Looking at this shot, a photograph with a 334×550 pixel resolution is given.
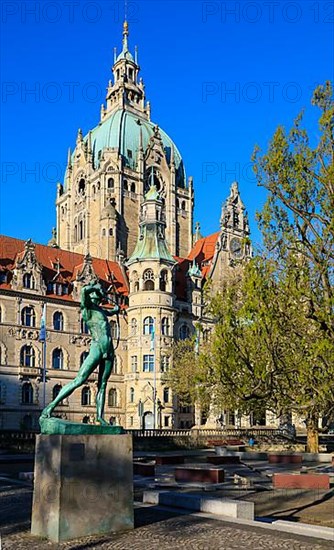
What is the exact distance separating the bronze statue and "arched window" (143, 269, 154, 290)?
46399mm

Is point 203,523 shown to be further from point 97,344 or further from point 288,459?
point 288,459

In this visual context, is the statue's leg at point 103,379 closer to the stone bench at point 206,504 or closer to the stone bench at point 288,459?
the stone bench at point 206,504

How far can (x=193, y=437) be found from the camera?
152 ft

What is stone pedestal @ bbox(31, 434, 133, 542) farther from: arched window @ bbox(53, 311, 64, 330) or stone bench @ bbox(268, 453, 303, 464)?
arched window @ bbox(53, 311, 64, 330)

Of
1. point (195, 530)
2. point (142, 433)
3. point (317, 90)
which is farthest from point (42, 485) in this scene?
point (142, 433)

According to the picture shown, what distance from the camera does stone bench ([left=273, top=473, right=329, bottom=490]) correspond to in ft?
62.5

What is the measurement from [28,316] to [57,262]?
285 inches

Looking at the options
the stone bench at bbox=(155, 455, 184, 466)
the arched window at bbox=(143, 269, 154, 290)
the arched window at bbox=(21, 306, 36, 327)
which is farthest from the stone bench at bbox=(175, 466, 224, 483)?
the arched window at bbox=(143, 269, 154, 290)

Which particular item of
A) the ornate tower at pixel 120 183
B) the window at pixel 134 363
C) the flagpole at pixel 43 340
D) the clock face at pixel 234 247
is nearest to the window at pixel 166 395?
the window at pixel 134 363

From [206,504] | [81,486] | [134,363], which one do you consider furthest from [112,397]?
[81,486]

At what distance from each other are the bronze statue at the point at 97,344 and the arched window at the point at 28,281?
139 feet

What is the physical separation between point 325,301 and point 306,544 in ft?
25.4

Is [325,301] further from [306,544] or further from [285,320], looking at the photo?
[306,544]

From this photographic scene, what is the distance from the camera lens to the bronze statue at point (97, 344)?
13.3 meters
